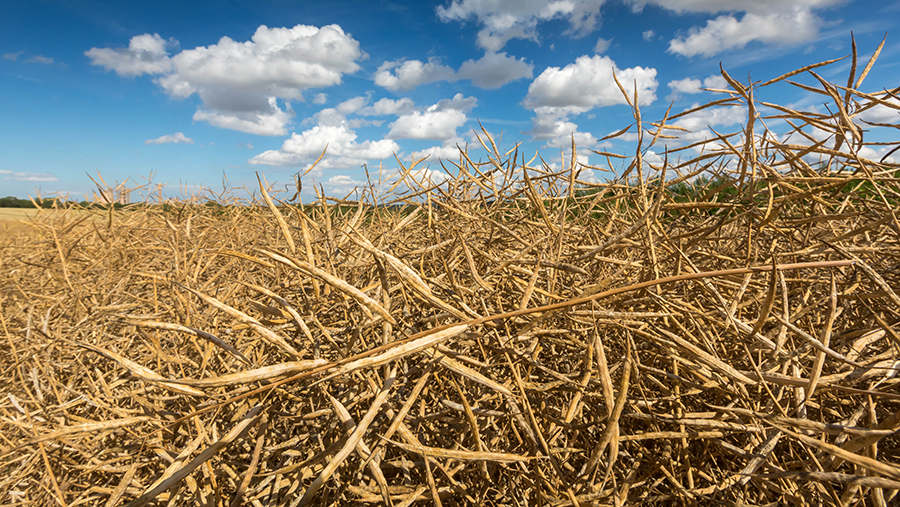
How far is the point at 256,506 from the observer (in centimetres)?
54

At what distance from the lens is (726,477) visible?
508 millimetres

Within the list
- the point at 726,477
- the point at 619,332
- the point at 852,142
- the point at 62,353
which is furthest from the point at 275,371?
the point at 62,353

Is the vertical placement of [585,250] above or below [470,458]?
above

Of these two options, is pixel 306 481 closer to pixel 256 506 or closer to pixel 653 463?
pixel 256 506

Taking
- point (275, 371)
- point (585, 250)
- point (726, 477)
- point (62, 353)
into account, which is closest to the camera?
point (275, 371)

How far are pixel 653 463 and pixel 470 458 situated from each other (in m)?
0.24

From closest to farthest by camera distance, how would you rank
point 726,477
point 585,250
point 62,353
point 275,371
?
point 275,371, point 726,477, point 585,250, point 62,353

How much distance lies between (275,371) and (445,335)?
0.15 metres

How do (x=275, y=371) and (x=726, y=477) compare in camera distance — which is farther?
(x=726, y=477)

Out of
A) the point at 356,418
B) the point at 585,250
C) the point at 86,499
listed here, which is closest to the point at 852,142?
the point at 585,250

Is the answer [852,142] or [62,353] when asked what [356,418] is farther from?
[62,353]

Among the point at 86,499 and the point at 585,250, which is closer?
the point at 585,250

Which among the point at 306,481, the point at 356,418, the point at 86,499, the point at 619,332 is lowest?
the point at 86,499

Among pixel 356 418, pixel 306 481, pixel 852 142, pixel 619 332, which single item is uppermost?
pixel 852 142
